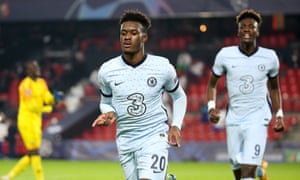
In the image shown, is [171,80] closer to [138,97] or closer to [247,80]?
[138,97]

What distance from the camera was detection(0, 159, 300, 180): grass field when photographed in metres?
19.2

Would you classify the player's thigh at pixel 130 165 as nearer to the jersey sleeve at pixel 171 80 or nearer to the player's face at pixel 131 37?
the jersey sleeve at pixel 171 80

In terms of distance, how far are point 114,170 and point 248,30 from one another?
11.4m

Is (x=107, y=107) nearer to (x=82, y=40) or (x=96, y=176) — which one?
(x=96, y=176)

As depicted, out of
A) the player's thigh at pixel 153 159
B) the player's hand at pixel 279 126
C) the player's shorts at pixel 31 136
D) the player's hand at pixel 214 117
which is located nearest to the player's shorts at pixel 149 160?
the player's thigh at pixel 153 159

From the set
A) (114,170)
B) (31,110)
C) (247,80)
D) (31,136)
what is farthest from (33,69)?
(247,80)

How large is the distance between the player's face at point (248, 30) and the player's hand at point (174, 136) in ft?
9.38

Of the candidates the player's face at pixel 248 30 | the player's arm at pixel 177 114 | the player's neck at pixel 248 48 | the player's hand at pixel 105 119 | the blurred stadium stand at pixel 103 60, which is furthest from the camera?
the blurred stadium stand at pixel 103 60

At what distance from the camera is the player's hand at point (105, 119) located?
8.20 m

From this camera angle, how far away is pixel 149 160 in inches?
341

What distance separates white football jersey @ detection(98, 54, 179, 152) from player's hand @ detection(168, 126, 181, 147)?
17 centimetres

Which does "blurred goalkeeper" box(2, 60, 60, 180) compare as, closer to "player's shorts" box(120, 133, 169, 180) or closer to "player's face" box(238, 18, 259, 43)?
"player's face" box(238, 18, 259, 43)

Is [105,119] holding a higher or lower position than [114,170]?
higher

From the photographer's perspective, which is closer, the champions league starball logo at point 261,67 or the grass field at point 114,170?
the champions league starball logo at point 261,67
